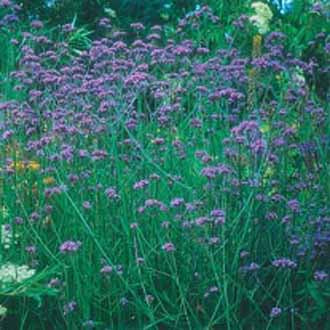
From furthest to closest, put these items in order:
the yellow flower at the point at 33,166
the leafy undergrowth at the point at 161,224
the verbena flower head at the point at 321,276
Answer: the yellow flower at the point at 33,166
the leafy undergrowth at the point at 161,224
the verbena flower head at the point at 321,276

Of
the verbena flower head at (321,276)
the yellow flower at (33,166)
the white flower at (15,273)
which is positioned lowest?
the verbena flower head at (321,276)

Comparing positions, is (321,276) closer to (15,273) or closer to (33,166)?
(15,273)

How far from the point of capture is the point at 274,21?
8008mm

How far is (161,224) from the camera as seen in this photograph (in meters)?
3.86

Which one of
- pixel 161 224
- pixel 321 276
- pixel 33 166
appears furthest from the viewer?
pixel 33 166

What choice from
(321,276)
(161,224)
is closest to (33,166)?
(161,224)

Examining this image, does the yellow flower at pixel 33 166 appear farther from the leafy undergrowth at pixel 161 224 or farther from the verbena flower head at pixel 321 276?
the verbena flower head at pixel 321 276

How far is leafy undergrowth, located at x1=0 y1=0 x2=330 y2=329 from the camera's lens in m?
3.74

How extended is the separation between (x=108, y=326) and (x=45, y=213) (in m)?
0.58

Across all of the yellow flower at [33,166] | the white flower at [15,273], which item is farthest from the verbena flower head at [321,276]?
the yellow flower at [33,166]

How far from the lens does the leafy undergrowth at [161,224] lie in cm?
374

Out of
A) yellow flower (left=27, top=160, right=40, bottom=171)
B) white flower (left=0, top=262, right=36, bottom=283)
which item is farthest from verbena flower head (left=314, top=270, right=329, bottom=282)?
yellow flower (left=27, top=160, right=40, bottom=171)

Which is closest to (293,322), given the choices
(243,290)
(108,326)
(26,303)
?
(243,290)

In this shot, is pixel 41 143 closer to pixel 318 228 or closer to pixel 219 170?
pixel 219 170
